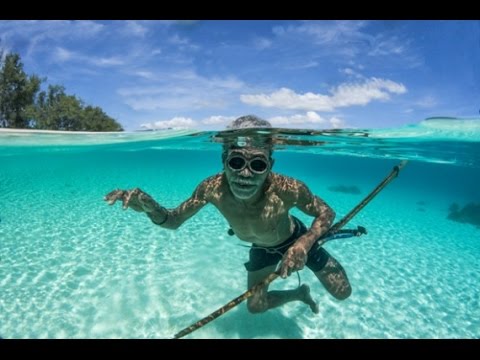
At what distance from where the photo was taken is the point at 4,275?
7594 millimetres

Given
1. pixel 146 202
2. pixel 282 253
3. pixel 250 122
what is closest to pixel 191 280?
pixel 282 253

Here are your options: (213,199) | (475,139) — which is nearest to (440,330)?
(213,199)

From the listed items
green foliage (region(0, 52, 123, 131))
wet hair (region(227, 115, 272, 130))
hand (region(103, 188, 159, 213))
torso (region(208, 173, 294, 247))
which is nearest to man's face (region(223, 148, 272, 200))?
torso (region(208, 173, 294, 247))

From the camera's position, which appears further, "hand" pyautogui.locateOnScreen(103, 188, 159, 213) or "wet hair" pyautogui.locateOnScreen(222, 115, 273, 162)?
"wet hair" pyautogui.locateOnScreen(222, 115, 273, 162)

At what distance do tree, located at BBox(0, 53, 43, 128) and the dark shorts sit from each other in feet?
118

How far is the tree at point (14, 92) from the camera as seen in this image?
32938 mm

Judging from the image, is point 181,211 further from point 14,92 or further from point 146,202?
point 14,92

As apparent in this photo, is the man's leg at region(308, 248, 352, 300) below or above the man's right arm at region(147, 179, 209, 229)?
below

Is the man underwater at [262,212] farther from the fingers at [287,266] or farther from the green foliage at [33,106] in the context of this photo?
the green foliage at [33,106]

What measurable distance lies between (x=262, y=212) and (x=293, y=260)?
1.34 metres

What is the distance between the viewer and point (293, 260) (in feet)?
12.2

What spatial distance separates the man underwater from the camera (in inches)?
169

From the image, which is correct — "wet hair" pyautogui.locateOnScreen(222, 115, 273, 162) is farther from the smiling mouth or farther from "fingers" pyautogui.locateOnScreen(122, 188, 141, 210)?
"fingers" pyautogui.locateOnScreen(122, 188, 141, 210)

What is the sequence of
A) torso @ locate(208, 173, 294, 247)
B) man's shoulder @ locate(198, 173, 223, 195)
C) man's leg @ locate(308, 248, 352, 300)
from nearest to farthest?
1. torso @ locate(208, 173, 294, 247)
2. man's shoulder @ locate(198, 173, 223, 195)
3. man's leg @ locate(308, 248, 352, 300)
